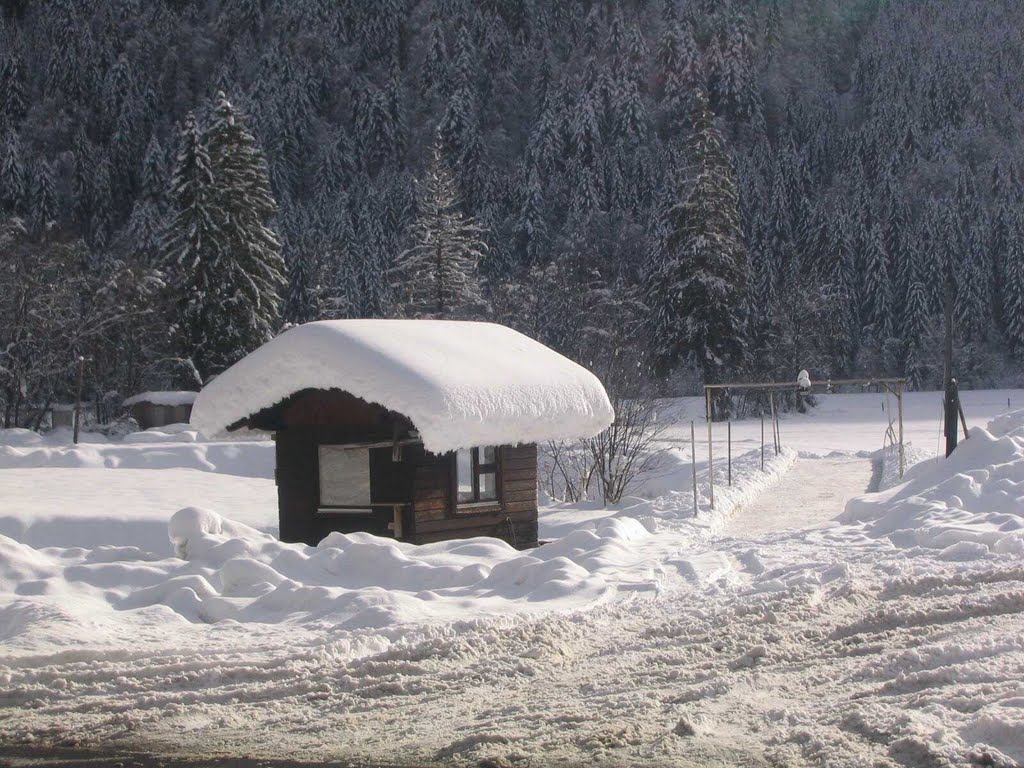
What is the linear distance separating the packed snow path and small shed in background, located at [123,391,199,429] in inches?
822

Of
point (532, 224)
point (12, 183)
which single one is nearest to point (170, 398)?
point (532, 224)

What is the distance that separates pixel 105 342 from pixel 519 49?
74197mm

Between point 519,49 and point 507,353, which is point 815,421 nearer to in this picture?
point 507,353

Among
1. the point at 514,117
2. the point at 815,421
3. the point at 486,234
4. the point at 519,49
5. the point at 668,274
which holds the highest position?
the point at 519,49

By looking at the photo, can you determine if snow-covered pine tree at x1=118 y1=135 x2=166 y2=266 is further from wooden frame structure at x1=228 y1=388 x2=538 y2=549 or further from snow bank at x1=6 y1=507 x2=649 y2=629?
snow bank at x1=6 y1=507 x2=649 y2=629

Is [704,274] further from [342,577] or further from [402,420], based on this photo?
[342,577]

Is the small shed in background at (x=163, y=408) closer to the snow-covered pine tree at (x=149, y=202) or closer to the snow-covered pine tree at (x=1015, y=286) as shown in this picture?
the snow-covered pine tree at (x=149, y=202)

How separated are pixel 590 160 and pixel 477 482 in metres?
82.5

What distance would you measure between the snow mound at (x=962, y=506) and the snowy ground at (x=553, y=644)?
6 centimetres

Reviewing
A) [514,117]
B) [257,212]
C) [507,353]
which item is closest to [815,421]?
[257,212]

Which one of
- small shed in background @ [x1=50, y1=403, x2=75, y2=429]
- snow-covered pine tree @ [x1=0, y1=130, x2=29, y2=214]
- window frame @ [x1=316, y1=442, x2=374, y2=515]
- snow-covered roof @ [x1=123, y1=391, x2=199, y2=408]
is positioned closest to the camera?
window frame @ [x1=316, y1=442, x2=374, y2=515]

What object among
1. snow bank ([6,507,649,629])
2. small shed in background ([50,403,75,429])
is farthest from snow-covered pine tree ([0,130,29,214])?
snow bank ([6,507,649,629])

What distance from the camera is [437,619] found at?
9.55m

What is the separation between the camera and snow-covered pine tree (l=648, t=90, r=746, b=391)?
173ft
